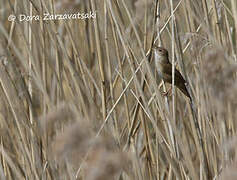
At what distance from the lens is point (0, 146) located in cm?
158

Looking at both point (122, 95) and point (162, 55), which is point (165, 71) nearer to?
point (162, 55)

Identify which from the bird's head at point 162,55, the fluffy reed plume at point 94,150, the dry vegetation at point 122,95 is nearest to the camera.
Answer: the fluffy reed plume at point 94,150

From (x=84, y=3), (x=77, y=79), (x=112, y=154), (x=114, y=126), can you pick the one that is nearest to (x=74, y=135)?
(x=112, y=154)

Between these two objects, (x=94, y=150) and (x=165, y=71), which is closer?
(x=94, y=150)

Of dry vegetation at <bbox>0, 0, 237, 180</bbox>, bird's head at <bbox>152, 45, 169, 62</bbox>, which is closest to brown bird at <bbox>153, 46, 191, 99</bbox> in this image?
bird's head at <bbox>152, 45, 169, 62</bbox>

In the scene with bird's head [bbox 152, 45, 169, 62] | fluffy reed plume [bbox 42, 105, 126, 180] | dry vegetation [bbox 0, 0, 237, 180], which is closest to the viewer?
fluffy reed plume [bbox 42, 105, 126, 180]

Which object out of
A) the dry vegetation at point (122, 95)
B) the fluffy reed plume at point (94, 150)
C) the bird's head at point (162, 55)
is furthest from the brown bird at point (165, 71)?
the fluffy reed plume at point (94, 150)

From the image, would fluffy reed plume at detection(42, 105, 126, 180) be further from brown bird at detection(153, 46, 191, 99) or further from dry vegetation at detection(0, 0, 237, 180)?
brown bird at detection(153, 46, 191, 99)

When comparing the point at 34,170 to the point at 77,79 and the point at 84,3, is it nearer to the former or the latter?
the point at 77,79

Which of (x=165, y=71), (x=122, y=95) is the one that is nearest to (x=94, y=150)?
(x=122, y=95)

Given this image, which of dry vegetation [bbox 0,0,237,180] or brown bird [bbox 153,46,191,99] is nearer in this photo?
dry vegetation [bbox 0,0,237,180]

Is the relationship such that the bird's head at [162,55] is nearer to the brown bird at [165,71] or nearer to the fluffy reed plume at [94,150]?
the brown bird at [165,71]

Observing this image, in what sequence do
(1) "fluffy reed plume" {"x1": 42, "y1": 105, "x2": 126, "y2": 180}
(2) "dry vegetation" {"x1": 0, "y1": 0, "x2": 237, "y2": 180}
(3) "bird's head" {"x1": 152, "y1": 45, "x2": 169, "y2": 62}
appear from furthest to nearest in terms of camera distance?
(3) "bird's head" {"x1": 152, "y1": 45, "x2": 169, "y2": 62}, (2) "dry vegetation" {"x1": 0, "y1": 0, "x2": 237, "y2": 180}, (1) "fluffy reed plume" {"x1": 42, "y1": 105, "x2": 126, "y2": 180}

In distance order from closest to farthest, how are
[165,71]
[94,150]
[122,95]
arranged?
[94,150] → [122,95] → [165,71]
